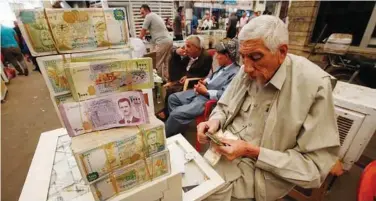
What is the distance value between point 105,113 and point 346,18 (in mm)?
5067

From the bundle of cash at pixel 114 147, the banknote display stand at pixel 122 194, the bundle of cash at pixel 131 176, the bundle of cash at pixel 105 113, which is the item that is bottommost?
the banknote display stand at pixel 122 194

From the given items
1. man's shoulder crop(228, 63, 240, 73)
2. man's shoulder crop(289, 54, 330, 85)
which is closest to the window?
man's shoulder crop(228, 63, 240, 73)

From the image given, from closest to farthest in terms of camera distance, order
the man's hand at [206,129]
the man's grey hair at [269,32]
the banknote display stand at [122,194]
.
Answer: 1. the banknote display stand at [122,194]
2. the man's grey hair at [269,32]
3. the man's hand at [206,129]

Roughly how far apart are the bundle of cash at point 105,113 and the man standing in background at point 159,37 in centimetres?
323

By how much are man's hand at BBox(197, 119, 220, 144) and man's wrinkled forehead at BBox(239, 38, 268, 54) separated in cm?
46

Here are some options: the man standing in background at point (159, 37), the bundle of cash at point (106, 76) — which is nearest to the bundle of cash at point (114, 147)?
the bundle of cash at point (106, 76)

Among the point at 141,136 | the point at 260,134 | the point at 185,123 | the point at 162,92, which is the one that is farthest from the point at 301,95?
the point at 162,92

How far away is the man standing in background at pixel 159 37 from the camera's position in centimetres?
377

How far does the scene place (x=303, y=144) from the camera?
838mm

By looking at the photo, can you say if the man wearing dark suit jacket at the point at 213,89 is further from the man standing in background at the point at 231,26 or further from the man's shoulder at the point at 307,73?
the man standing in background at the point at 231,26

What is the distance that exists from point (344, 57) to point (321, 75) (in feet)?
9.36

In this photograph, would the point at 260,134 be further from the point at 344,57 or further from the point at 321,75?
the point at 344,57

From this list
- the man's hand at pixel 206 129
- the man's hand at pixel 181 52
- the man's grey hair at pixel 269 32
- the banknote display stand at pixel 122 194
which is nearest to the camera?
the banknote display stand at pixel 122 194

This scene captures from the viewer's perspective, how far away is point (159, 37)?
385 centimetres
